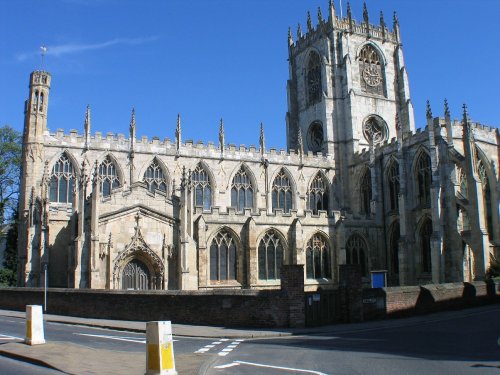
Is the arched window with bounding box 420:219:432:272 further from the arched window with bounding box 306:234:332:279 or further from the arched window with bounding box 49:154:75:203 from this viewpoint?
the arched window with bounding box 49:154:75:203

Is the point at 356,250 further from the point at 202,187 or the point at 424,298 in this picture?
the point at 424,298


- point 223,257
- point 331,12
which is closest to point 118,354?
point 223,257

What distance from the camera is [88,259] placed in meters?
28.2

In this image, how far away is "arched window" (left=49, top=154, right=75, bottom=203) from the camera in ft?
126

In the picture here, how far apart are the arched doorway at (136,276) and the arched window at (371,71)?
1160 inches

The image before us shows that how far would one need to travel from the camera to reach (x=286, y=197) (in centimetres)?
4616

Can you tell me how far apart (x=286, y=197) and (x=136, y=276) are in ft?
62.4

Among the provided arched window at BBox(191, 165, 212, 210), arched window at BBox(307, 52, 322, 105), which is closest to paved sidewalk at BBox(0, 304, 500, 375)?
arched window at BBox(191, 165, 212, 210)

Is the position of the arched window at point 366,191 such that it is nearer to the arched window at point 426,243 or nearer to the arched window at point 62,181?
the arched window at point 426,243

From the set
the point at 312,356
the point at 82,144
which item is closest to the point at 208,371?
the point at 312,356

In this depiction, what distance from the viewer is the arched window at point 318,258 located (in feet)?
128

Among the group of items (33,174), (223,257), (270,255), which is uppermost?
(33,174)

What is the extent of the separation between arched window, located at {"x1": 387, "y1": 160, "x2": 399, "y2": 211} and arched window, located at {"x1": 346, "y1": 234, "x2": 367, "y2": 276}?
3.81 meters

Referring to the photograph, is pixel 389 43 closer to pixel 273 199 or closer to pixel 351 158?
pixel 351 158
